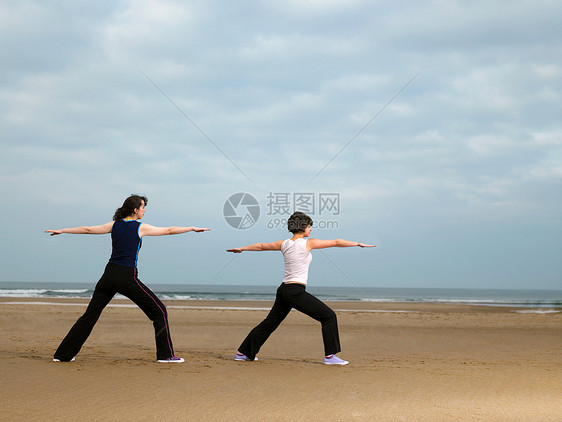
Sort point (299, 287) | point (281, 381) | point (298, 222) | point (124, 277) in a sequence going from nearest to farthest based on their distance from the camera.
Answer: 1. point (281, 381)
2. point (124, 277)
3. point (299, 287)
4. point (298, 222)

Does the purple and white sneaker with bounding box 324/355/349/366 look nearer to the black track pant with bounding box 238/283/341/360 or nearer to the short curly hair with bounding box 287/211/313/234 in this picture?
the black track pant with bounding box 238/283/341/360

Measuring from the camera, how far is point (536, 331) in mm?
12609

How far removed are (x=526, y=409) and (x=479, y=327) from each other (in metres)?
9.69

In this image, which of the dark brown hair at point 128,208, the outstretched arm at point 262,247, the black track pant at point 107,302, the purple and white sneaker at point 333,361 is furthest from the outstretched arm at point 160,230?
the purple and white sneaker at point 333,361

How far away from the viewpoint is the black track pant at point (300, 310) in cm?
645

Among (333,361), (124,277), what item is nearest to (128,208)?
(124,277)

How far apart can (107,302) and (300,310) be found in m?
2.25

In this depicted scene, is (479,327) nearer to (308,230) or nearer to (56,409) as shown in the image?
(308,230)

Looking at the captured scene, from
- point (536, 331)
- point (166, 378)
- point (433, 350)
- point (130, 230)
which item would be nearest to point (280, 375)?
point (166, 378)

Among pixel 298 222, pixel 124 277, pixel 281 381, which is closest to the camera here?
pixel 281 381

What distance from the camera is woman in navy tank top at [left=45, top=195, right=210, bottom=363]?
6129 mm

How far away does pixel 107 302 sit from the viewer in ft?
20.6

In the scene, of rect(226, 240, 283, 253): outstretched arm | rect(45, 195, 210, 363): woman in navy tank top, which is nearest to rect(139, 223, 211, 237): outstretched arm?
rect(45, 195, 210, 363): woman in navy tank top

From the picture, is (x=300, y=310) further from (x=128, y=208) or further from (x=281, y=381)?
(x=128, y=208)
